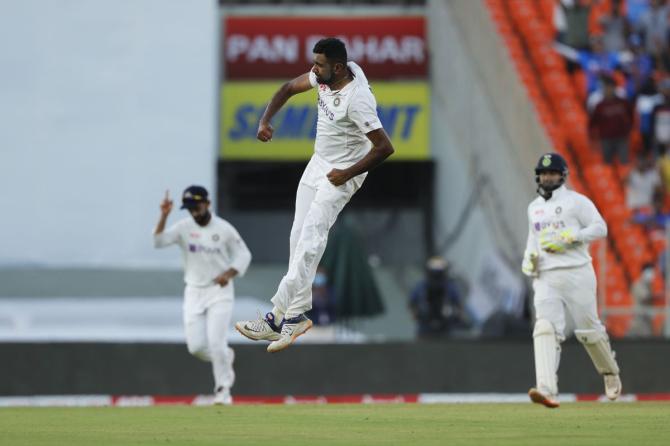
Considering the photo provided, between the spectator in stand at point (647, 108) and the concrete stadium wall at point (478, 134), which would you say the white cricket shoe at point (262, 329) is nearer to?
the concrete stadium wall at point (478, 134)

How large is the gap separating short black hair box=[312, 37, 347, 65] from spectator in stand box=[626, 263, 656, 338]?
7920 mm

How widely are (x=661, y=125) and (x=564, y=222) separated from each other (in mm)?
8736

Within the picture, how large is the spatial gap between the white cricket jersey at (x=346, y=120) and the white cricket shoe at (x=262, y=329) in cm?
113

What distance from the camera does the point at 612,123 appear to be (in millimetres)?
20750

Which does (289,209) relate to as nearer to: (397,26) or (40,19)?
(397,26)

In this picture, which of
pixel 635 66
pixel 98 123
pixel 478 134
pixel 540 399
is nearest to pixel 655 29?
pixel 635 66

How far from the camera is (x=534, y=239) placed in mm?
12867

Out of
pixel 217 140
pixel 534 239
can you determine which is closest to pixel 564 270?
pixel 534 239

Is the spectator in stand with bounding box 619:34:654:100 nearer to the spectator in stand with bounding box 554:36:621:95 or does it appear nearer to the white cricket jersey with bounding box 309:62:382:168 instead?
the spectator in stand with bounding box 554:36:621:95

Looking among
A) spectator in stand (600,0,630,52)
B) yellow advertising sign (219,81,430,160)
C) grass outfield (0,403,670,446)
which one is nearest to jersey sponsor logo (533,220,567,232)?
grass outfield (0,403,670,446)

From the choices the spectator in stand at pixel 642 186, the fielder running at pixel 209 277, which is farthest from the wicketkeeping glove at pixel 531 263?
the spectator in stand at pixel 642 186

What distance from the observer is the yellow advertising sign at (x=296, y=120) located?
2439 centimetres

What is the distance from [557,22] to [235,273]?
9851 mm

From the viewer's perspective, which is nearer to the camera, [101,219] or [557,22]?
[101,219]
